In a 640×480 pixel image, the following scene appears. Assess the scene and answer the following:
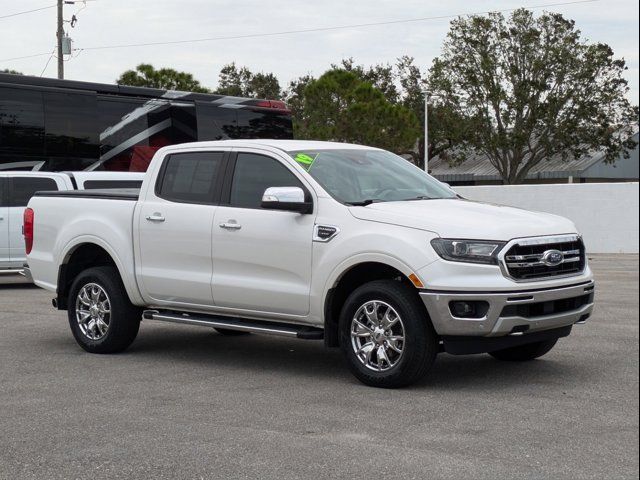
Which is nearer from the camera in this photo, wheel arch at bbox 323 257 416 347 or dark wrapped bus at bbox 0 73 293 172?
wheel arch at bbox 323 257 416 347

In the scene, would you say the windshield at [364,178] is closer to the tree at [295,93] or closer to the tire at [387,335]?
the tire at [387,335]

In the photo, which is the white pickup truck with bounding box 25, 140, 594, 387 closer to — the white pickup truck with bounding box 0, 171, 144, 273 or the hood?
the hood

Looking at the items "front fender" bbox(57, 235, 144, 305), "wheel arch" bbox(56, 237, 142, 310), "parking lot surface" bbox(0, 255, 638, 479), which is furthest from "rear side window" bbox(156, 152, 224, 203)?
"parking lot surface" bbox(0, 255, 638, 479)

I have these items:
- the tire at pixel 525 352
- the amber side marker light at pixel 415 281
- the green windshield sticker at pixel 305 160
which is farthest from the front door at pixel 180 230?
the tire at pixel 525 352

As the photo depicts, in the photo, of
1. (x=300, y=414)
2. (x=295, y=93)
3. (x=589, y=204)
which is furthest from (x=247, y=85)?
(x=300, y=414)

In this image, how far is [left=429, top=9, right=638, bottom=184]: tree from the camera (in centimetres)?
5084

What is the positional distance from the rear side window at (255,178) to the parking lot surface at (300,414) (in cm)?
140

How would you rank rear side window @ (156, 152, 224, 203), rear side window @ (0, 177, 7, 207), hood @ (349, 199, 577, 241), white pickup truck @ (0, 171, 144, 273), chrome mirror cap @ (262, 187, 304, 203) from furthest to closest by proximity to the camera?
rear side window @ (0, 177, 7, 207) < white pickup truck @ (0, 171, 144, 273) < rear side window @ (156, 152, 224, 203) < chrome mirror cap @ (262, 187, 304, 203) < hood @ (349, 199, 577, 241)

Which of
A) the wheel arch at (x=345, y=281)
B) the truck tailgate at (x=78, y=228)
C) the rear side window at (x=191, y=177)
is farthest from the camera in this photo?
the truck tailgate at (x=78, y=228)

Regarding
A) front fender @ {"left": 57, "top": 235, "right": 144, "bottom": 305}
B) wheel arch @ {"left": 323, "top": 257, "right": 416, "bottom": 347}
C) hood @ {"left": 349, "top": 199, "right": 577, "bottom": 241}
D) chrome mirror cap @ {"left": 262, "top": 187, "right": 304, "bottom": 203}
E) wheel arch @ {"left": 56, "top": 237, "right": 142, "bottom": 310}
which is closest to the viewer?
hood @ {"left": 349, "top": 199, "right": 577, "bottom": 241}

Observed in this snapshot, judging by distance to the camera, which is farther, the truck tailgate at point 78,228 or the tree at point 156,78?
the tree at point 156,78

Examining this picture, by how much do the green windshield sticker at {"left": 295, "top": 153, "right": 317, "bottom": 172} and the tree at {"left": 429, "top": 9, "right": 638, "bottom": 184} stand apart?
42.2 metres

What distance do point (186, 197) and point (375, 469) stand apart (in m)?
4.29

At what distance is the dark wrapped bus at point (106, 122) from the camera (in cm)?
2133
